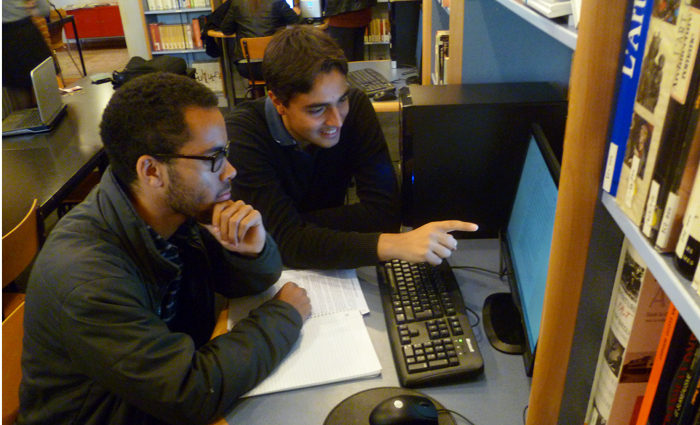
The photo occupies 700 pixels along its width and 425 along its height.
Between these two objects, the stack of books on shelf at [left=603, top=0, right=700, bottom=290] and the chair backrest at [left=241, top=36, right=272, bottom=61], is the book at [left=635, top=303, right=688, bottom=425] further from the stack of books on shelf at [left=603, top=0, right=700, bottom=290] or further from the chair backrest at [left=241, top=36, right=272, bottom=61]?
the chair backrest at [left=241, top=36, right=272, bottom=61]

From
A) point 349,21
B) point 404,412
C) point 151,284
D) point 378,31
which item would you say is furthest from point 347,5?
point 404,412

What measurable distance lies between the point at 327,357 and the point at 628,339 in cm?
59

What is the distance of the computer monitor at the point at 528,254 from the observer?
2.68ft

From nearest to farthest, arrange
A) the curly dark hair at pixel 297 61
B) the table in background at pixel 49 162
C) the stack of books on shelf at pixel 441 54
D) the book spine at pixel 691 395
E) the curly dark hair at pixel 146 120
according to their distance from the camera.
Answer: the book spine at pixel 691 395
the curly dark hair at pixel 146 120
the curly dark hair at pixel 297 61
the table in background at pixel 49 162
the stack of books on shelf at pixel 441 54

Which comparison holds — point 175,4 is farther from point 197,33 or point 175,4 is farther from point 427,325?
point 427,325

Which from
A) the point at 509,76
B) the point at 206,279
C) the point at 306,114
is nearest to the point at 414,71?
the point at 509,76

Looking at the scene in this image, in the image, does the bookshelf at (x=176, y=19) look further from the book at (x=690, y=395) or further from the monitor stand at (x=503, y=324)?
the book at (x=690, y=395)

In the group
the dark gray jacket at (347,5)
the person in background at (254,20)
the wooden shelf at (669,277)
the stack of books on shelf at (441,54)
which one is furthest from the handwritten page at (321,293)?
the person in background at (254,20)

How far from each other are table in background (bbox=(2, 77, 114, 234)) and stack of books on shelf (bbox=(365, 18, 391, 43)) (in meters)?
3.10

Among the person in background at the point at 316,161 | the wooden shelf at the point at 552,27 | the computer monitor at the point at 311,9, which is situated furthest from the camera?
the computer monitor at the point at 311,9

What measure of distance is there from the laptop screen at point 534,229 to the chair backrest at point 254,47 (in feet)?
11.0

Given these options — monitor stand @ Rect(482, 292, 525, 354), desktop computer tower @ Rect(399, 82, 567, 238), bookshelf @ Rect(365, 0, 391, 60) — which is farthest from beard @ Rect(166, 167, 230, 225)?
bookshelf @ Rect(365, 0, 391, 60)

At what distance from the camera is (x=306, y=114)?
57.2 inches

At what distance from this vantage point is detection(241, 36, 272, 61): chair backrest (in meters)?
4.03
